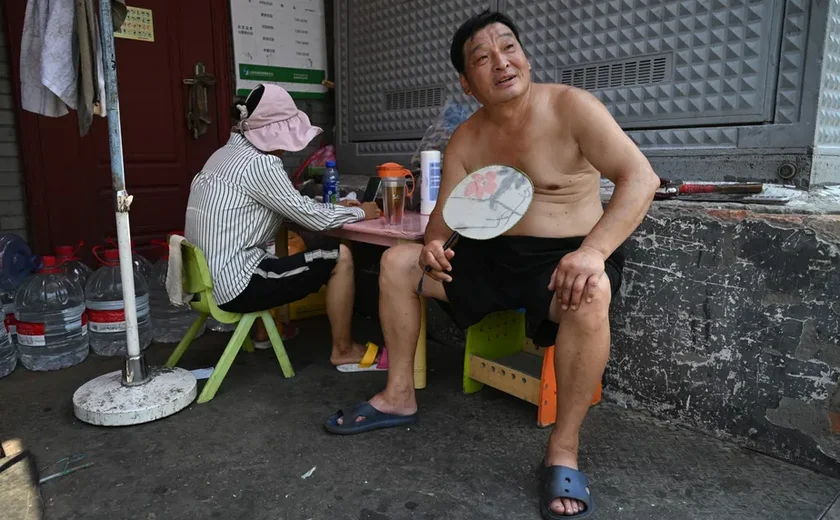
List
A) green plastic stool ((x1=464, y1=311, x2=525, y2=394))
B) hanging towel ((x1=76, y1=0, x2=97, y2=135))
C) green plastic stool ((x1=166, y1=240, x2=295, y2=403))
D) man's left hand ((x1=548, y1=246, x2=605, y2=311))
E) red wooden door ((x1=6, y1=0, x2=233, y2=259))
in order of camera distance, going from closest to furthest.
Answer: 1. man's left hand ((x1=548, y1=246, x2=605, y2=311))
2. hanging towel ((x1=76, y1=0, x2=97, y2=135))
3. green plastic stool ((x1=166, y1=240, x2=295, y2=403))
4. green plastic stool ((x1=464, y1=311, x2=525, y2=394))
5. red wooden door ((x1=6, y1=0, x2=233, y2=259))

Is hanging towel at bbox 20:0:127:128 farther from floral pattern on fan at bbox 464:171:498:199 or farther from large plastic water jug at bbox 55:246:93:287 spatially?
floral pattern on fan at bbox 464:171:498:199

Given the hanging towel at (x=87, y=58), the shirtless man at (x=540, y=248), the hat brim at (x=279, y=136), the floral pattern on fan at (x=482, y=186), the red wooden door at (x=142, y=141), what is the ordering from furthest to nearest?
the red wooden door at (x=142, y=141), the hat brim at (x=279, y=136), the hanging towel at (x=87, y=58), the floral pattern on fan at (x=482, y=186), the shirtless man at (x=540, y=248)

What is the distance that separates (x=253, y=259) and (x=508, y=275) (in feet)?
4.29

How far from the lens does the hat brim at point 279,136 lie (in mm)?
2910

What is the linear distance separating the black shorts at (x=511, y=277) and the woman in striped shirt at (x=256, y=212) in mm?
871

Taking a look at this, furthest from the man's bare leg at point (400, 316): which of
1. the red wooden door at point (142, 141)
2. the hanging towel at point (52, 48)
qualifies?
the red wooden door at point (142, 141)

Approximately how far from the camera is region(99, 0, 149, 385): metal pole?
250 cm

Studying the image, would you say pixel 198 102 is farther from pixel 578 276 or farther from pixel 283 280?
pixel 578 276

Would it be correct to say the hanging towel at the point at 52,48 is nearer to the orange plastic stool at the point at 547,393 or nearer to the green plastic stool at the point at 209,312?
the green plastic stool at the point at 209,312

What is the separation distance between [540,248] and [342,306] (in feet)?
4.38

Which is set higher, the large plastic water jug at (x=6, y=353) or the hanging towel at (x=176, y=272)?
the hanging towel at (x=176, y=272)

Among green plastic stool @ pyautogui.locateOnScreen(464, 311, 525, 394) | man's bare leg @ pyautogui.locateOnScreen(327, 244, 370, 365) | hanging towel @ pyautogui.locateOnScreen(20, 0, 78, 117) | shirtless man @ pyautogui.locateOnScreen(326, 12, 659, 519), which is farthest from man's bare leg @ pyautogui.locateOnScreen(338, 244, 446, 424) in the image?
hanging towel @ pyautogui.locateOnScreen(20, 0, 78, 117)

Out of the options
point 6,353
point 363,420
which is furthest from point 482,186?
point 6,353

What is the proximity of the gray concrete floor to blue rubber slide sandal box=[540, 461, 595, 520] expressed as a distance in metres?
0.06
